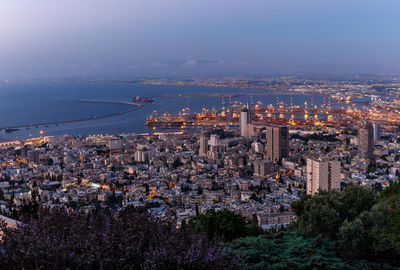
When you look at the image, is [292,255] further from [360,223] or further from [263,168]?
[263,168]

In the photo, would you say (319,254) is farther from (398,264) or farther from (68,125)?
(68,125)

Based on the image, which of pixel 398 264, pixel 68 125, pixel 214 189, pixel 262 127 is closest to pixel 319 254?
pixel 398 264

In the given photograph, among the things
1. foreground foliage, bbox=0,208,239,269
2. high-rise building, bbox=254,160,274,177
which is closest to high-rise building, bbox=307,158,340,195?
high-rise building, bbox=254,160,274,177

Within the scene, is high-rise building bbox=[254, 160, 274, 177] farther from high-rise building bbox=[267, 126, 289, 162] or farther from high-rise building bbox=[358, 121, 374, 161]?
high-rise building bbox=[358, 121, 374, 161]

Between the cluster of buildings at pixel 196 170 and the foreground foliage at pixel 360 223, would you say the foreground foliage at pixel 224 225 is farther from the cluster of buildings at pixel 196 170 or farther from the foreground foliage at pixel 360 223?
the cluster of buildings at pixel 196 170

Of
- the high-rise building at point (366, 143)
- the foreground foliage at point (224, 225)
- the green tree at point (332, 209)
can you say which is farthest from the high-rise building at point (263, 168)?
the foreground foliage at point (224, 225)

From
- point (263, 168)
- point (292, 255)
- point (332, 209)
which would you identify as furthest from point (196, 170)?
point (292, 255)
